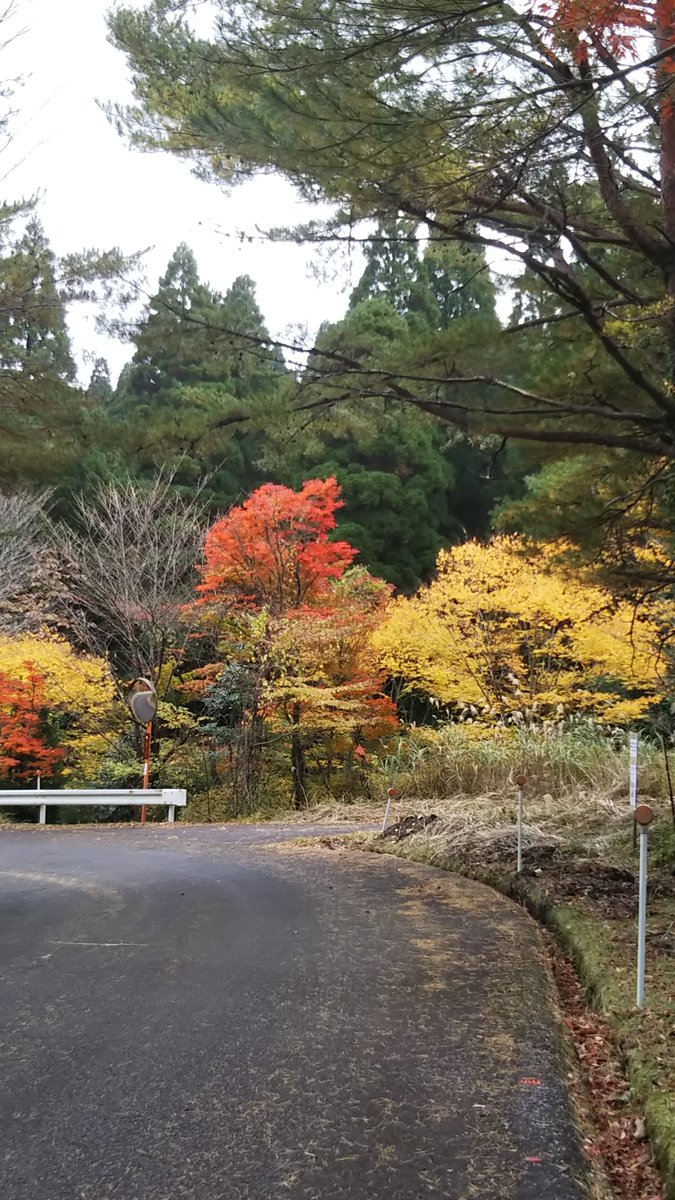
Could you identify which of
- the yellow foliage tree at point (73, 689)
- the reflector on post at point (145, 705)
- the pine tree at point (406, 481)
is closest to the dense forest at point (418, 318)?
the reflector on post at point (145, 705)

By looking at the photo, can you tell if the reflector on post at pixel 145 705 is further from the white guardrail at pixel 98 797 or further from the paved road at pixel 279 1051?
the paved road at pixel 279 1051

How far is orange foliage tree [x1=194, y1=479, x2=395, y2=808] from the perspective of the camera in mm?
14617

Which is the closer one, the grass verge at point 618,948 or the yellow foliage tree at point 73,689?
the grass verge at point 618,948

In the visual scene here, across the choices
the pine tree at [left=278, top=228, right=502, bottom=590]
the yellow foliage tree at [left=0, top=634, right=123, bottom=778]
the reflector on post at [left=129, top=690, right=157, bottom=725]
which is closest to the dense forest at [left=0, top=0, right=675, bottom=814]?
the reflector on post at [left=129, top=690, right=157, bottom=725]

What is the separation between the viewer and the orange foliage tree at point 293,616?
14.6m

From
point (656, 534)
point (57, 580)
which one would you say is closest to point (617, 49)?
point (656, 534)

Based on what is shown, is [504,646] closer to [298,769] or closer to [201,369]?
[298,769]

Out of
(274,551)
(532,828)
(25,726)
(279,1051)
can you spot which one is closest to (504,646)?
(274,551)

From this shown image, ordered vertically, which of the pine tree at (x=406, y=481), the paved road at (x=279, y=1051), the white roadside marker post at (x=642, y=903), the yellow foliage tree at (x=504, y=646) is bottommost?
the paved road at (x=279, y=1051)

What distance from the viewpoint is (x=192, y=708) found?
763 inches

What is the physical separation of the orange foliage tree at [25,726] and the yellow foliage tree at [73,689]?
12 centimetres

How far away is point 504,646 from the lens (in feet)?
46.2

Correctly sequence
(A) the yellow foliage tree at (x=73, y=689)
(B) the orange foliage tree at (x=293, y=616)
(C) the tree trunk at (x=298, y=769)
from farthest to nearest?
(C) the tree trunk at (x=298, y=769) → (A) the yellow foliage tree at (x=73, y=689) → (B) the orange foliage tree at (x=293, y=616)

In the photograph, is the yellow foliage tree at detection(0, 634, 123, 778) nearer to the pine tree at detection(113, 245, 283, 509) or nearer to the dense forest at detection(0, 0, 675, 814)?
the dense forest at detection(0, 0, 675, 814)
